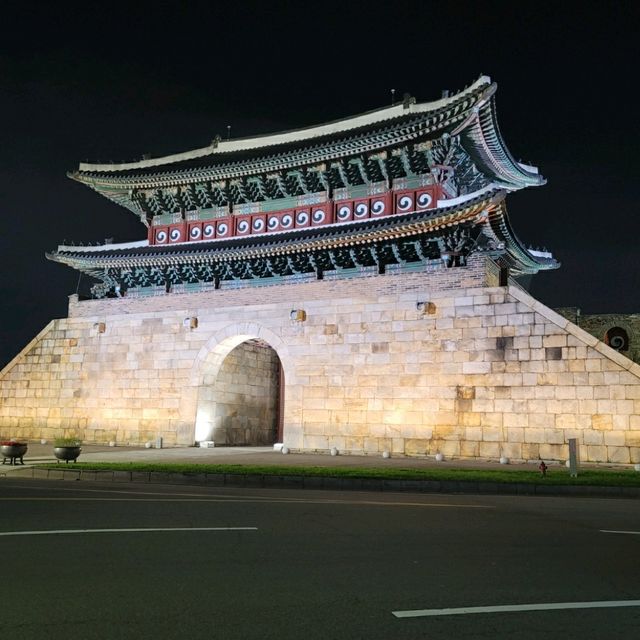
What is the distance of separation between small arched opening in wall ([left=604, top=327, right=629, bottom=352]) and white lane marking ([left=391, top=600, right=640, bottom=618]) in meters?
16.0

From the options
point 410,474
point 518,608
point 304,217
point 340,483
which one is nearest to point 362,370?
point 304,217

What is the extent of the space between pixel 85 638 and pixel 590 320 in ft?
60.1

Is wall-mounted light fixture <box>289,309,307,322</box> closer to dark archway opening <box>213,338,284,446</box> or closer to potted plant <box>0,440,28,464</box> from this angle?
dark archway opening <box>213,338,284,446</box>

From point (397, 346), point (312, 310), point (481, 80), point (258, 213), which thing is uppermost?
point (481, 80)

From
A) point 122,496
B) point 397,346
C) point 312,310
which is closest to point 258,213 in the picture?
point 312,310

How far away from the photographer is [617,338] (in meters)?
18.5

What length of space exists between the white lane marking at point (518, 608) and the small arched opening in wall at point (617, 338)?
630 inches

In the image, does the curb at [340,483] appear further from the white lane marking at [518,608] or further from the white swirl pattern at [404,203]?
the white swirl pattern at [404,203]

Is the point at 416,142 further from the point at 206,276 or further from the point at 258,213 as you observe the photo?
the point at 206,276

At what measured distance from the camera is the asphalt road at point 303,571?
3.39m

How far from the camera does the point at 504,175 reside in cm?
2238

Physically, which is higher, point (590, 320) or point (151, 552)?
point (590, 320)

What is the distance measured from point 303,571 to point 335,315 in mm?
15247

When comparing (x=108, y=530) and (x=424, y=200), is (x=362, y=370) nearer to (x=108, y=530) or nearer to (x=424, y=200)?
(x=424, y=200)
